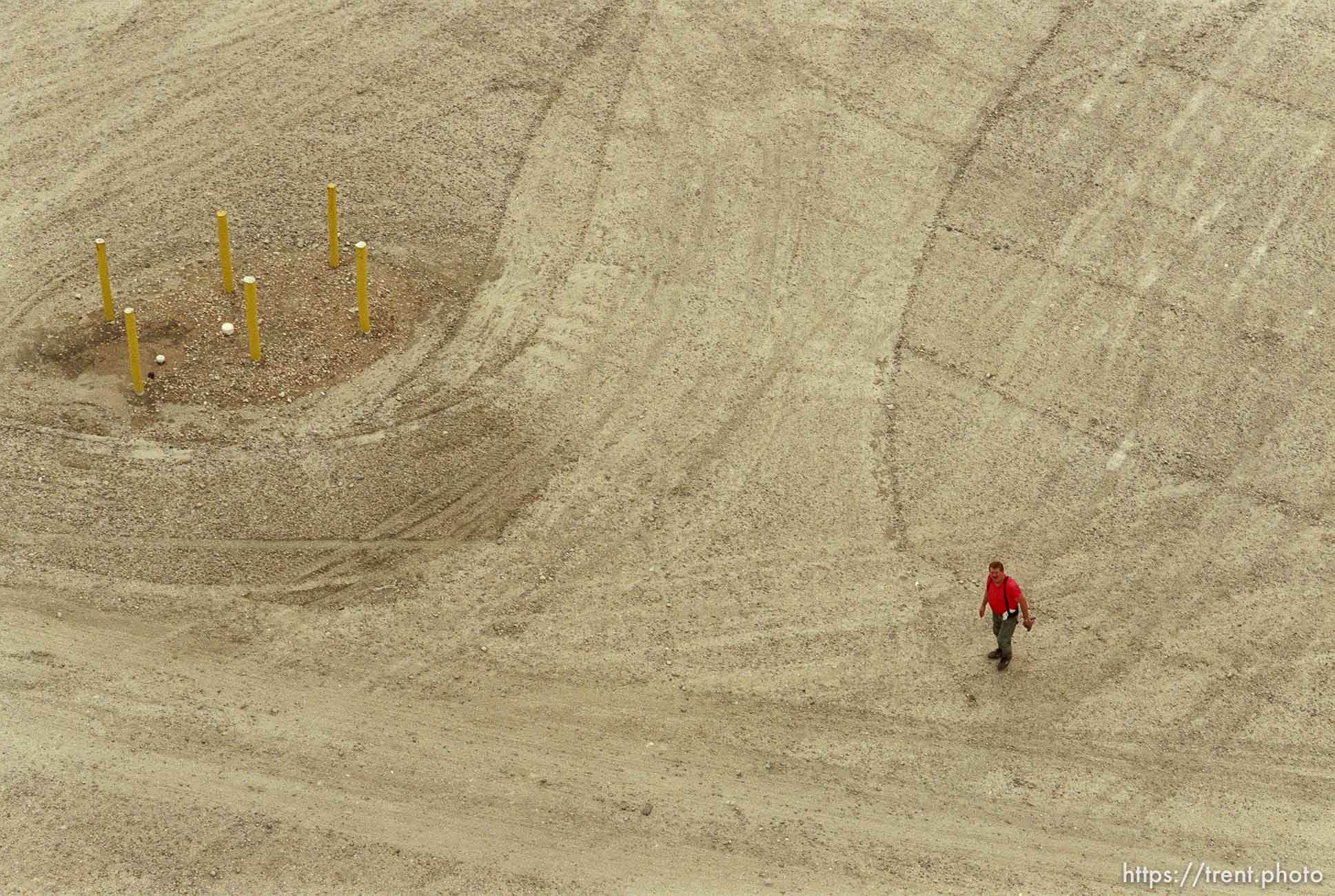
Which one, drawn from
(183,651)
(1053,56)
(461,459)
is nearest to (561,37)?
(1053,56)

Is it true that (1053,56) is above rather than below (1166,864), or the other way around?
above

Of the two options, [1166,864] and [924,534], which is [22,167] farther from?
[1166,864]

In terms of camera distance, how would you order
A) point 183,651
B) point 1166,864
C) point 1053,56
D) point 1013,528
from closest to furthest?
point 1166,864 < point 183,651 < point 1013,528 < point 1053,56

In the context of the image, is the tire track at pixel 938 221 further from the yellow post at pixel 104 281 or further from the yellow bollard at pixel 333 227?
the yellow post at pixel 104 281

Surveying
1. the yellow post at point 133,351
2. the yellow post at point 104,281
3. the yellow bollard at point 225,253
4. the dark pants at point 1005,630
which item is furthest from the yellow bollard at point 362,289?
the dark pants at point 1005,630

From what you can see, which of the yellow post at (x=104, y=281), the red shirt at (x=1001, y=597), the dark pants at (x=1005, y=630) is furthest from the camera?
the yellow post at (x=104, y=281)

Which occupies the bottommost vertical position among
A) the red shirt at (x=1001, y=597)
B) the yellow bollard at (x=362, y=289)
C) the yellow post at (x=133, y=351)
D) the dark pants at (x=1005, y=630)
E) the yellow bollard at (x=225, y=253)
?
the dark pants at (x=1005, y=630)

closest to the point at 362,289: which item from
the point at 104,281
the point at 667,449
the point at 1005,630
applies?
the point at 104,281
